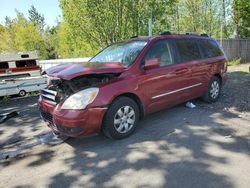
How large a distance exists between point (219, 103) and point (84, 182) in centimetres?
454

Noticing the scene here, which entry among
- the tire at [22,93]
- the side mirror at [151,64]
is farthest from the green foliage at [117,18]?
the side mirror at [151,64]

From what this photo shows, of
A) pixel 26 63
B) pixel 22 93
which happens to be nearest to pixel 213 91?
pixel 22 93

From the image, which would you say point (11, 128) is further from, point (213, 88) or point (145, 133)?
point (213, 88)

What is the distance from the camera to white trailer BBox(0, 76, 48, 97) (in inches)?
472

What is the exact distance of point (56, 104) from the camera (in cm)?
468

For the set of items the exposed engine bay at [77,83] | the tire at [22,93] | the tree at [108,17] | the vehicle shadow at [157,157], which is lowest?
the vehicle shadow at [157,157]

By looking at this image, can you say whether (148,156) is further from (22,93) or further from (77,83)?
(22,93)

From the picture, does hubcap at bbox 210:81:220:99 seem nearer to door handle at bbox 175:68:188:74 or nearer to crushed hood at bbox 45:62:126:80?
door handle at bbox 175:68:188:74

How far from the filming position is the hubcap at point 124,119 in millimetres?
4742

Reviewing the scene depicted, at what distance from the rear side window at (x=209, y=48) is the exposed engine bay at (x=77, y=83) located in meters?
2.85

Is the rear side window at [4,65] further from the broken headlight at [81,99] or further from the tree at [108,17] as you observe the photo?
the broken headlight at [81,99]

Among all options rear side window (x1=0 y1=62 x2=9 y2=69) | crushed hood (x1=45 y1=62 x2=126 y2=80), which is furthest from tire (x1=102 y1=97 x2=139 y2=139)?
rear side window (x1=0 y1=62 x2=9 y2=69)

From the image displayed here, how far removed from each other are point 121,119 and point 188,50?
8.10 feet

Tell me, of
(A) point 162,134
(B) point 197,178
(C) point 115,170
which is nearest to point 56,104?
(C) point 115,170
